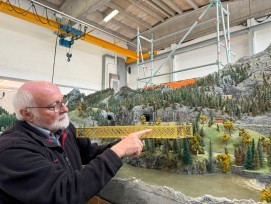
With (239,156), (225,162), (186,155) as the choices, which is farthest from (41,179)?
(239,156)

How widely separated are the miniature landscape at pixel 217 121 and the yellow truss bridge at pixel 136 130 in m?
0.20

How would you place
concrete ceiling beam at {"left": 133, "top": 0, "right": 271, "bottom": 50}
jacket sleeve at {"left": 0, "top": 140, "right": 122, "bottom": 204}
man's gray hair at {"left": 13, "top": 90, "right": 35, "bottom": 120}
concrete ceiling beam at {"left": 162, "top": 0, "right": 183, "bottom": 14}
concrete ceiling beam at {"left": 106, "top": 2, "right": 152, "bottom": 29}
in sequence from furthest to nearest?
concrete ceiling beam at {"left": 106, "top": 2, "right": 152, "bottom": 29}, concrete ceiling beam at {"left": 162, "top": 0, "right": 183, "bottom": 14}, concrete ceiling beam at {"left": 133, "top": 0, "right": 271, "bottom": 50}, man's gray hair at {"left": 13, "top": 90, "right": 35, "bottom": 120}, jacket sleeve at {"left": 0, "top": 140, "right": 122, "bottom": 204}

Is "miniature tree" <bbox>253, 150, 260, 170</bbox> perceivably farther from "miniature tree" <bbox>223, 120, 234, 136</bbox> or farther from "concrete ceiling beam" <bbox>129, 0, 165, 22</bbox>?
"concrete ceiling beam" <bbox>129, 0, 165, 22</bbox>

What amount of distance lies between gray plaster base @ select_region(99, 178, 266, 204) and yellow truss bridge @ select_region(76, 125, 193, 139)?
0.96ft

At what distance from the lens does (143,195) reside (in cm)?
115

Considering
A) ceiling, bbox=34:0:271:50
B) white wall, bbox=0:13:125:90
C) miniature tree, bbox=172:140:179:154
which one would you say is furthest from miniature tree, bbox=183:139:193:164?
white wall, bbox=0:13:125:90

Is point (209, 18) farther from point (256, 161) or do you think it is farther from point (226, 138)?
point (256, 161)

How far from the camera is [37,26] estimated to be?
6.21 m

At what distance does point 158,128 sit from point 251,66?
1.75m

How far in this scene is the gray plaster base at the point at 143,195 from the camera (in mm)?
931

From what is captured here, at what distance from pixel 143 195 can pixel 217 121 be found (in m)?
0.98

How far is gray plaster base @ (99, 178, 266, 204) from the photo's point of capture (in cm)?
93

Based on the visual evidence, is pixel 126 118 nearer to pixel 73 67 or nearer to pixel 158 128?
pixel 158 128

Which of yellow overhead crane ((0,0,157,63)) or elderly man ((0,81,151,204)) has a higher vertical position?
yellow overhead crane ((0,0,157,63))
